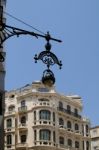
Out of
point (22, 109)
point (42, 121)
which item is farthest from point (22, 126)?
point (42, 121)

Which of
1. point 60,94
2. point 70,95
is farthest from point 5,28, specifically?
point 70,95

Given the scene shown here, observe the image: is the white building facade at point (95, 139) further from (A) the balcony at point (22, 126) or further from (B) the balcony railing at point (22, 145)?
(B) the balcony railing at point (22, 145)

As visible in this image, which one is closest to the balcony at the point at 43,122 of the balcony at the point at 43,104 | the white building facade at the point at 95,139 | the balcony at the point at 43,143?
the balcony at the point at 43,104

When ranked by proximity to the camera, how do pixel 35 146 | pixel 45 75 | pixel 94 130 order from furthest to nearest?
1. pixel 94 130
2. pixel 35 146
3. pixel 45 75

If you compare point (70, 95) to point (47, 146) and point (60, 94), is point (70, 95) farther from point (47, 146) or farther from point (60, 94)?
point (47, 146)

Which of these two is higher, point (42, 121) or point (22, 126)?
point (42, 121)

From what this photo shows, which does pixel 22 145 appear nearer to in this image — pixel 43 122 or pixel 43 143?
pixel 43 143

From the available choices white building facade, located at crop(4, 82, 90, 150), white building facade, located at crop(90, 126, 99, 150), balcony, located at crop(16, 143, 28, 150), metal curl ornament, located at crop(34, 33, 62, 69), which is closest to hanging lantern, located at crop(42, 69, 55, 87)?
metal curl ornament, located at crop(34, 33, 62, 69)

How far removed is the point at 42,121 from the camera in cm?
6525

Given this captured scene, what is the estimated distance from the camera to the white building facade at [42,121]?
6531cm

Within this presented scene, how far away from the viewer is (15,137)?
219 feet

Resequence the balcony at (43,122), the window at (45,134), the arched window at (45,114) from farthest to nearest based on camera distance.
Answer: the arched window at (45,114) → the balcony at (43,122) → the window at (45,134)

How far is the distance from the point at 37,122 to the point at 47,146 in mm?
3561

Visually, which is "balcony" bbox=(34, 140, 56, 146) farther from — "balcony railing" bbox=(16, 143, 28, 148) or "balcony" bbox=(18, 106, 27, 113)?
"balcony" bbox=(18, 106, 27, 113)
